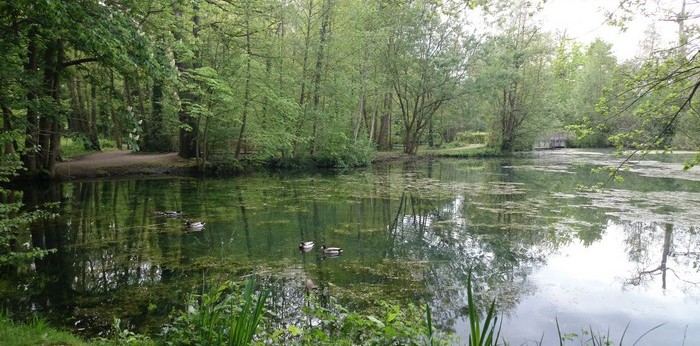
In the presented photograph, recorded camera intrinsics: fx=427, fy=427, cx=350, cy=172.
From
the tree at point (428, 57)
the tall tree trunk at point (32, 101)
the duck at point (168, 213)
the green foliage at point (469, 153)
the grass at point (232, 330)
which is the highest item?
the tree at point (428, 57)

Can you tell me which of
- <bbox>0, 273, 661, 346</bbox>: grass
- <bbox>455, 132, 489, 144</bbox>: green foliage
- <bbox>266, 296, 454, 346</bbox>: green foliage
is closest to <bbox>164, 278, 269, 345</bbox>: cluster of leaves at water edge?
<bbox>0, 273, 661, 346</bbox>: grass

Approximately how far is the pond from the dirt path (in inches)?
61.4

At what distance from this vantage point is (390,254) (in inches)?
322

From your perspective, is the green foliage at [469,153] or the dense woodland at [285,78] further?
the green foliage at [469,153]

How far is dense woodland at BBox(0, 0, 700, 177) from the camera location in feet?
19.5

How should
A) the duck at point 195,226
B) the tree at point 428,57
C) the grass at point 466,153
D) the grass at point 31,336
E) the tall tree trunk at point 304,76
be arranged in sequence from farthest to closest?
the grass at point 466,153 → the tree at point 428,57 → the tall tree trunk at point 304,76 → the duck at point 195,226 → the grass at point 31,336

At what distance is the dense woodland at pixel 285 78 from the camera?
5953 mm

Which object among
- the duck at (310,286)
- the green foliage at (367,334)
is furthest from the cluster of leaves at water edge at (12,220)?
the green foliage at (367,334)

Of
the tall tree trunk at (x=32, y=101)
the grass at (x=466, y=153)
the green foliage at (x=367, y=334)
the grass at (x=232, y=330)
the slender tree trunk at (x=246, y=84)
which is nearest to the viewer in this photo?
the grass at (x=232, y=330)

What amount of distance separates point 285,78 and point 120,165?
830 centimetres

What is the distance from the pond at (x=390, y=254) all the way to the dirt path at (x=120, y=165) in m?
1.56

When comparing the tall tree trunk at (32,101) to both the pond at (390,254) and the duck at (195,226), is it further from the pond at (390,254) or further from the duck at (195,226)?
the duck at (195,226)

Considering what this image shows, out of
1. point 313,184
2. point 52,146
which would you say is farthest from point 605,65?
point 52,146

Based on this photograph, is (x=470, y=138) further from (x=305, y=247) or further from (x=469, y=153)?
(x=305, y=247)
